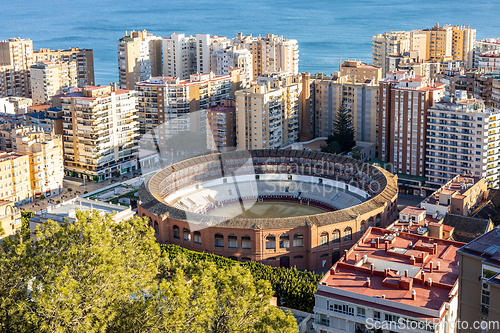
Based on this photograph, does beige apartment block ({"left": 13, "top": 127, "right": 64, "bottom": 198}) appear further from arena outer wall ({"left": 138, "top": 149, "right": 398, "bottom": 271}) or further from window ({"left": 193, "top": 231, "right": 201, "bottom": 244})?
window ({"left": 193, "top": 231, "right": 201, "bottom": 244})

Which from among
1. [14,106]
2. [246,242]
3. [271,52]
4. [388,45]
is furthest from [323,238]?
[388,45]

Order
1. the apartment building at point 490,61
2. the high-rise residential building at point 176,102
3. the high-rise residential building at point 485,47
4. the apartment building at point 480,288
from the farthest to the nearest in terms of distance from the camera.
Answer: the high-rise residential building at point 485,47 < the apartment building at point 490,61 < the high-rise residential building at point 176,102 < the apartment building at point 480,288

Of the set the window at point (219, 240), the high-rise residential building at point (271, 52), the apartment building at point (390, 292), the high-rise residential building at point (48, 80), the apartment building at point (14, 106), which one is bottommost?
the window at point (219, 240)

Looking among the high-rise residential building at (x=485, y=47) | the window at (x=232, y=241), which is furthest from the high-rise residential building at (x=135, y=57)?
the window at (x=232, y=241)

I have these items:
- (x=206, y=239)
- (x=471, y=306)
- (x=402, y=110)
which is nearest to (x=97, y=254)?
(x=471, y=306)

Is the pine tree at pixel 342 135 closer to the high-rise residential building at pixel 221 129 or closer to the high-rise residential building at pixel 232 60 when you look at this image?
the high-rise residential building at pixel 221 129

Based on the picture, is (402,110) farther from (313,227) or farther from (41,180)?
(41,180)
